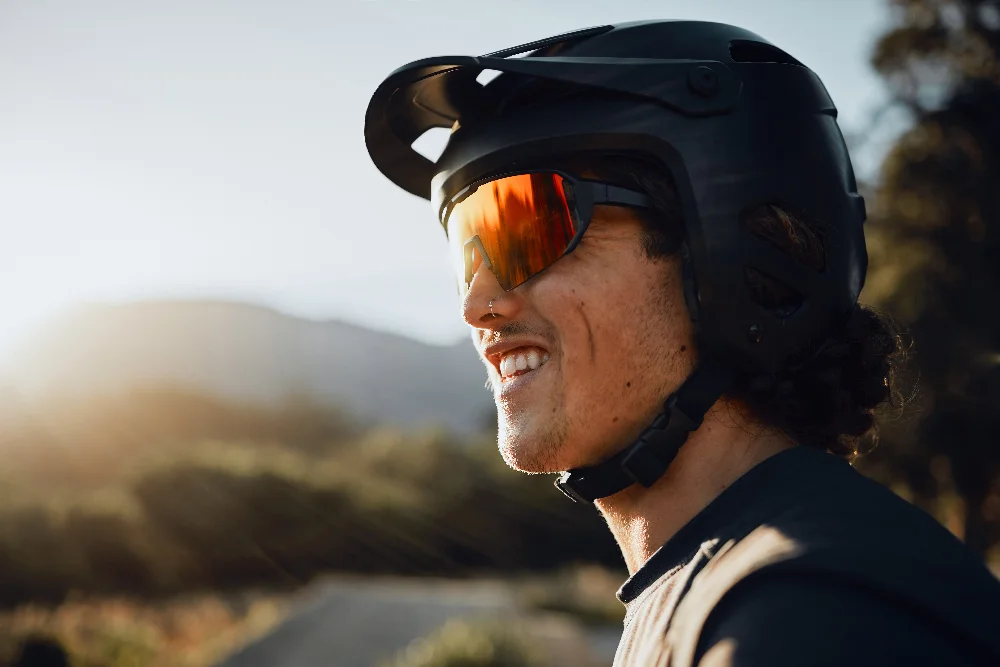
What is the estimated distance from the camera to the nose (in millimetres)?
2365

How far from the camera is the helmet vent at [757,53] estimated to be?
8.22ft

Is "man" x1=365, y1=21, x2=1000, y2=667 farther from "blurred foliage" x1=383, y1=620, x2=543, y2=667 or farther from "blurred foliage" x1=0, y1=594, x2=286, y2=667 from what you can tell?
"blurred foliage" x1=0, y1=594, x2=286, y2=667

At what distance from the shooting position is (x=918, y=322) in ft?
44.5

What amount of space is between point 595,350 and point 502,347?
26 centimetres

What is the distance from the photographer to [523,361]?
232 centimetres

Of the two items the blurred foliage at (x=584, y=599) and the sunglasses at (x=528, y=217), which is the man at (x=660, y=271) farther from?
the blurred foliage at (x=584, y=599)

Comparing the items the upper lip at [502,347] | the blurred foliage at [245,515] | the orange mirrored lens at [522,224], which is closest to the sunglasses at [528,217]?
the orange mirrored lens at [522,224]

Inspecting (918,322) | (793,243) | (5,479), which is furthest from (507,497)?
(793,243)

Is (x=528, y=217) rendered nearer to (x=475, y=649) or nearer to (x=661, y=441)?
(x=661, y=441)

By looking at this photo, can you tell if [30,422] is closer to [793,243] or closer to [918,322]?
[918,322]

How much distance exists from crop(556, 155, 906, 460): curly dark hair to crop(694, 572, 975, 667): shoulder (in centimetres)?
96

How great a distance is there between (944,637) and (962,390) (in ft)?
43.3

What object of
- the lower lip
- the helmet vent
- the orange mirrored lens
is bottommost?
the lower lip

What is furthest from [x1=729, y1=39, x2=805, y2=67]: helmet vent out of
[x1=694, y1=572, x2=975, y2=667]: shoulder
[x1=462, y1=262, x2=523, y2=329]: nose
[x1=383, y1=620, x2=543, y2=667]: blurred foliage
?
[x1=383, y1=620, x2=543, y2=667]: blurred foliage
